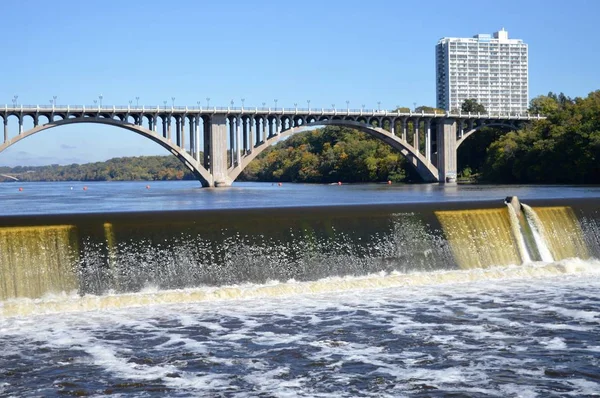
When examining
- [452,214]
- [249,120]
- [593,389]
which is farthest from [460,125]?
[593,389]

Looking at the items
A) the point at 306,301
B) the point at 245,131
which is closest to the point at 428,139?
the point at 245,131

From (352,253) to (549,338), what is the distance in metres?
5.85

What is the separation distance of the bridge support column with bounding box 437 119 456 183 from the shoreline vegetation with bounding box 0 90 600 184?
285 centimetres

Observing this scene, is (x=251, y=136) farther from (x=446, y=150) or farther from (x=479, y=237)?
(x=479, y=237)

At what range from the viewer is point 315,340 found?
10.2 m

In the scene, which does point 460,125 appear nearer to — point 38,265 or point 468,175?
point 468,175

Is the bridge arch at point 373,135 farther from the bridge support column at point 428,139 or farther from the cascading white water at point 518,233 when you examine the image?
the cascading white water at point 518,233

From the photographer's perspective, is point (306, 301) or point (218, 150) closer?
point (306, 301)

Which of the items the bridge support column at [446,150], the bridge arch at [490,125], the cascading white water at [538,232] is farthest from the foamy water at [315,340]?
the bridge arch at [490,125]

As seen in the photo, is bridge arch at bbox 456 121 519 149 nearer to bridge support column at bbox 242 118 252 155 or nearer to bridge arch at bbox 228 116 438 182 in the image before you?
bridge arch at bbox 228 116 438 182

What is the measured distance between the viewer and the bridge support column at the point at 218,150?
60.3 meters

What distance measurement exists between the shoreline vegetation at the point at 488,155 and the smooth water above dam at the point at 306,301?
39939mm

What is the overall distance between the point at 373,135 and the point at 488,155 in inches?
506

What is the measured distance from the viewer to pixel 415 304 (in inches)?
504
